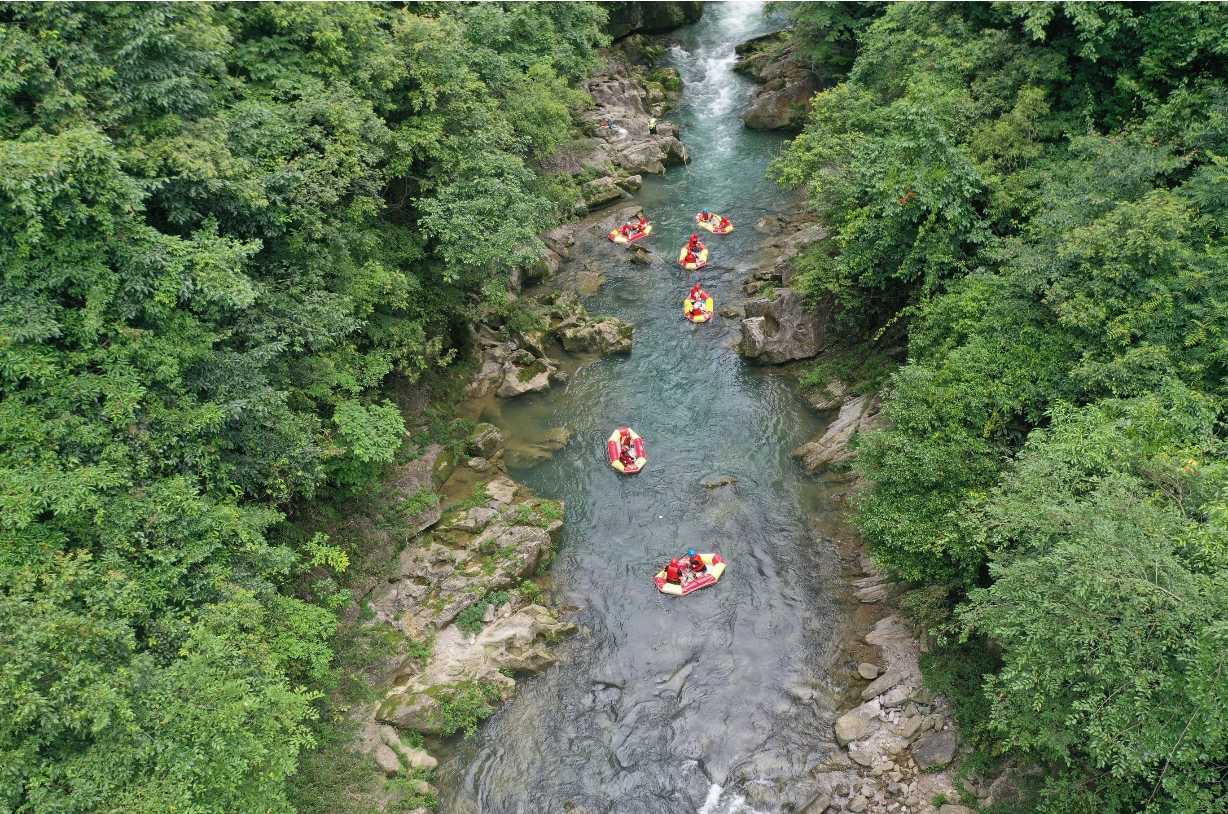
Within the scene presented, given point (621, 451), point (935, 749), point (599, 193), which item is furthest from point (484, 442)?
point (599, 193)

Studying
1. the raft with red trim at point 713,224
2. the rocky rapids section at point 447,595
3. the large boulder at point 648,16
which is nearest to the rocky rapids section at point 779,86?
the large boulder at point 648,16

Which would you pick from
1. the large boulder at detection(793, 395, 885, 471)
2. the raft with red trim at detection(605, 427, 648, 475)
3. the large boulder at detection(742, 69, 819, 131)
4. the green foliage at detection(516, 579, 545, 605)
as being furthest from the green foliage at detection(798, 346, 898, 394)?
the large boulder at detection(742, 69, 819, 131)

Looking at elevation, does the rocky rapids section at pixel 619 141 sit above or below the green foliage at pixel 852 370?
above

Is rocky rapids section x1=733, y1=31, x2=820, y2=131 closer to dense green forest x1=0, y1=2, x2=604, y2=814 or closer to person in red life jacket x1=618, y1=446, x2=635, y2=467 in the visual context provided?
person in red life jacket x1=618, y1=446, x2=635, y2=467

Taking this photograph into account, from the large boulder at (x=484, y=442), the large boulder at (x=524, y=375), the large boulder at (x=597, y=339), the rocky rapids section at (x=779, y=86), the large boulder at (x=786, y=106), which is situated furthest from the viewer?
the rocky rapids section at (x=779, y=86)

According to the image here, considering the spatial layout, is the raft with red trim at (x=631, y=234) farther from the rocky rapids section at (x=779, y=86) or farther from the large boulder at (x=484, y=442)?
the large boulder at (x=484, y=442)

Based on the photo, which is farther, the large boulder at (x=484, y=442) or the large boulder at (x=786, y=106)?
the large boulder at (x=786, y=106)
